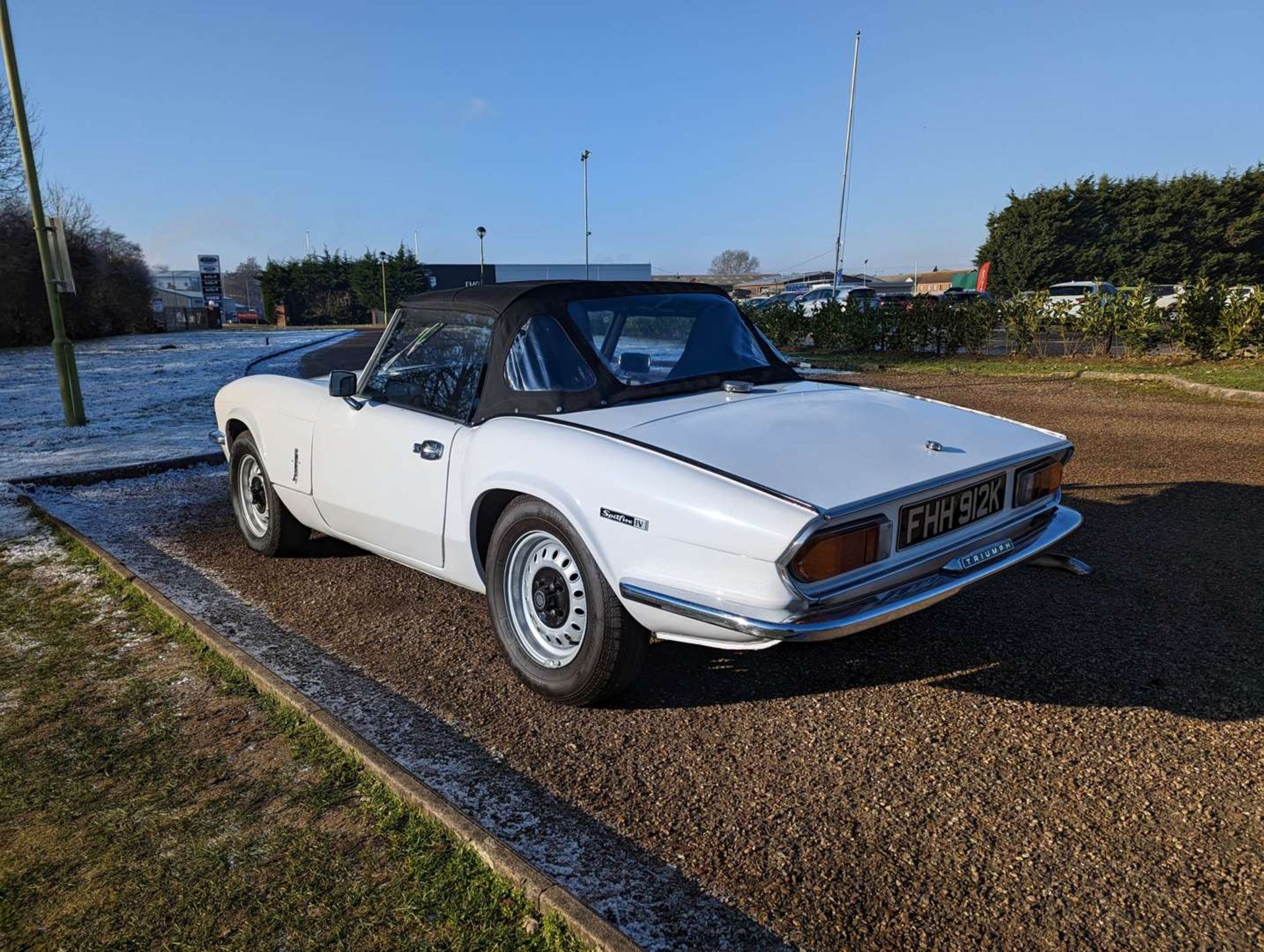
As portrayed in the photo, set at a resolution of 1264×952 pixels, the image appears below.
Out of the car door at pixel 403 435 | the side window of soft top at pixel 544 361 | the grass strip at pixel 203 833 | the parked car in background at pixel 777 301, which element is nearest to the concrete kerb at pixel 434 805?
the grass strip at pixel 203 833

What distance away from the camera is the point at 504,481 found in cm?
297

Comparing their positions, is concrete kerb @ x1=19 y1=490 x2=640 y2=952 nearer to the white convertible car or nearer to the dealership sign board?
the white convertible car

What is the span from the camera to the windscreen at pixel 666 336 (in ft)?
11.0

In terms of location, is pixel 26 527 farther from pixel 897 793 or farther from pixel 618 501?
pixel 897 793

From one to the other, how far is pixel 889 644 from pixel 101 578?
408cm

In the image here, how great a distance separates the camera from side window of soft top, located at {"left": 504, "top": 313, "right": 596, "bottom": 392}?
10.6 feet

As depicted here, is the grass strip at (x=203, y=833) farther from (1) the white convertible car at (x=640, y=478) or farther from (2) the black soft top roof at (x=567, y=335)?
(2) the black soft top roof at (x=567, y=335)

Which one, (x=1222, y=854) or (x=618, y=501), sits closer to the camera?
(x=1222, y=854)

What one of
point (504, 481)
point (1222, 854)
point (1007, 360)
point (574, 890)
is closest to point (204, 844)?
point (574, 890)

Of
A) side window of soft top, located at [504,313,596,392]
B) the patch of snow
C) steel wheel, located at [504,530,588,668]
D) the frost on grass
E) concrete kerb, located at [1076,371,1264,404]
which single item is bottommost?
the patch of snow

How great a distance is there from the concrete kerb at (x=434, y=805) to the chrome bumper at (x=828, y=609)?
812 mm

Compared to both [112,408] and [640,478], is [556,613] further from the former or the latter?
[112,408]

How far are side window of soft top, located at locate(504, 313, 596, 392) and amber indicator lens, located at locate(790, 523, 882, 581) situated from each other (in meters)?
1.23

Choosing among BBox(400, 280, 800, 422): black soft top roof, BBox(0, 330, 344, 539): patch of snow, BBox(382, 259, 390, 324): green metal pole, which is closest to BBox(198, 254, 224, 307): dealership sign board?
BBox(382, 259, 390, 324): green metal pole
